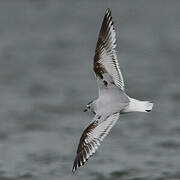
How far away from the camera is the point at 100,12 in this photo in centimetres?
2064

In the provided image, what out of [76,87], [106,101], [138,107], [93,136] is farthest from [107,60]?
[76,87]

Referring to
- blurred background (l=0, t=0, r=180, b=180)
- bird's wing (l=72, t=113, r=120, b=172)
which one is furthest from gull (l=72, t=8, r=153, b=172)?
blurred background (l=0, t=0, r=180, b=180)

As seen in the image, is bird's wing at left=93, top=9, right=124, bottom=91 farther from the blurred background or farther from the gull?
the blurred background

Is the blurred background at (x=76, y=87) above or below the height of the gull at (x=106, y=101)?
above

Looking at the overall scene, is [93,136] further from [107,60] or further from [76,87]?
[76,87]

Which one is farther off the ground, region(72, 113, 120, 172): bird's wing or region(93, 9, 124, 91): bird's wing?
region(93, 9, 124, 91): bird's wing

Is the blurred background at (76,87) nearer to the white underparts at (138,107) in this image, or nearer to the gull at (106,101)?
the gull at (106,101)

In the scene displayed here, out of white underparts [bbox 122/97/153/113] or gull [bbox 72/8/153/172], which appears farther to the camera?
white underparts [bbox 122/97/153/113]

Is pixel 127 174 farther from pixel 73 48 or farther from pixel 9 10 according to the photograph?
pixel 9 10

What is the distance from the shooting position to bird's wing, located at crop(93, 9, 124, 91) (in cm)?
1007

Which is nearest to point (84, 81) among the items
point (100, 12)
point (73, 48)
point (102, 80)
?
point (73, 48)

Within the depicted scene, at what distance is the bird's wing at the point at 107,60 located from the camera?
33.0 feet

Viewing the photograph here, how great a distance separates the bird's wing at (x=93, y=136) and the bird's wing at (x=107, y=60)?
0.70 m

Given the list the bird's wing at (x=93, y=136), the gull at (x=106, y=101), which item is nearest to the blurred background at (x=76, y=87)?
the gull at (x=106, y=101)
